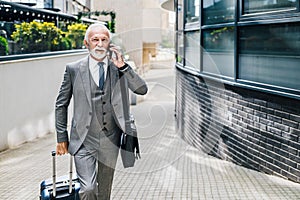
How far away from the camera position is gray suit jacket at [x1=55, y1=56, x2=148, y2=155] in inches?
125

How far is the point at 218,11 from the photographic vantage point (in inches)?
271

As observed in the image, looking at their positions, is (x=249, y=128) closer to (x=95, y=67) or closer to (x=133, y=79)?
(x=133, y=79)

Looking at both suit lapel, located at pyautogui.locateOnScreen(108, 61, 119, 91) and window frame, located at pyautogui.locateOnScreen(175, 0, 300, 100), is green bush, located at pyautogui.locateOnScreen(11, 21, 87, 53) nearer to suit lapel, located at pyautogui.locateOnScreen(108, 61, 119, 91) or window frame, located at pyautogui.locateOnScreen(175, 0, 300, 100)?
window frame, located at pyautogui.locateOnScreen(175, 0, 300, 100)

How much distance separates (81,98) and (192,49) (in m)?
6.03

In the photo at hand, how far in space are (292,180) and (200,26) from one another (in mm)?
3779

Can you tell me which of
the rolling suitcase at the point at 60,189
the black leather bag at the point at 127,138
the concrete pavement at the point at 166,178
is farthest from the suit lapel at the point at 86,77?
the concrete pavement at the point at 166,178

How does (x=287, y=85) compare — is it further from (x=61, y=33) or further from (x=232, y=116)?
(x=61, y=33)

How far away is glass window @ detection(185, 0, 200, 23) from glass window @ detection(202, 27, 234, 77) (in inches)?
32.1

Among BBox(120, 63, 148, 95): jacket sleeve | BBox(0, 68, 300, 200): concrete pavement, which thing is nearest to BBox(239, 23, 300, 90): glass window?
BBox(0, 68, 300, 200): concrete pavement

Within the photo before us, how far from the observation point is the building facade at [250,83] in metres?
4.80

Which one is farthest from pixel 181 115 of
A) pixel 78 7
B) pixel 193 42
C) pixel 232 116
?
pixel 78 7

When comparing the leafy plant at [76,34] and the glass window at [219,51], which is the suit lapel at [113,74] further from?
the leafy plant at [76,34]

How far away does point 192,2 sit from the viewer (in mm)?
8969

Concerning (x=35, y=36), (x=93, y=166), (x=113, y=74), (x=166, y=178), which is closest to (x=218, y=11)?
(x=166, y=178)
